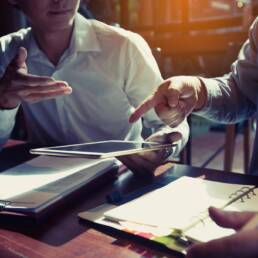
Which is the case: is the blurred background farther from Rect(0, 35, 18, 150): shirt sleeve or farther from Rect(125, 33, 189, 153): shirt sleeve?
Rect(0, 35, 18, 150): shirt sleeve

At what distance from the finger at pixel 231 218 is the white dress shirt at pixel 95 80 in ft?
3.04

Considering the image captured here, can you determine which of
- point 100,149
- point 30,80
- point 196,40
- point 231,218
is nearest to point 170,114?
point 100,149

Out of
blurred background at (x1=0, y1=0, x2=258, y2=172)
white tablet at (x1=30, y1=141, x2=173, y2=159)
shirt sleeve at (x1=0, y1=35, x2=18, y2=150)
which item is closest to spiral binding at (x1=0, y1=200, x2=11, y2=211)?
white tablet at (x1=30, y1=141, x2=173, y2=159)

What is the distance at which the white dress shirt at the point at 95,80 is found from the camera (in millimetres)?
1381

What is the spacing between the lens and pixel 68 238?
23.6 inches

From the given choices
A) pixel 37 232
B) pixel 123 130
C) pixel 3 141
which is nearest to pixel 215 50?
pixel 123 130

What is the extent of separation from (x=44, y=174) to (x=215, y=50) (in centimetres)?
226

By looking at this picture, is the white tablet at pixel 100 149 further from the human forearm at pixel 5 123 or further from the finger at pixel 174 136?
the human forearm at pixel 5 123

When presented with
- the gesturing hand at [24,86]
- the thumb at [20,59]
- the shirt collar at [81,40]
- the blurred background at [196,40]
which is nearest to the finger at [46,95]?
the gesturing hand at [24,86]

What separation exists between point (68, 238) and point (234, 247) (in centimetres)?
31

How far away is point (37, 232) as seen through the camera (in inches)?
25.1

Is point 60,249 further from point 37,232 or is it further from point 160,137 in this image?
point 160,137

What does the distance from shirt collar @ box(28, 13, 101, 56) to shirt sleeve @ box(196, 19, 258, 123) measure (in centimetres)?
51

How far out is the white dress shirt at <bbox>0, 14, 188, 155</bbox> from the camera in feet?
4.53
